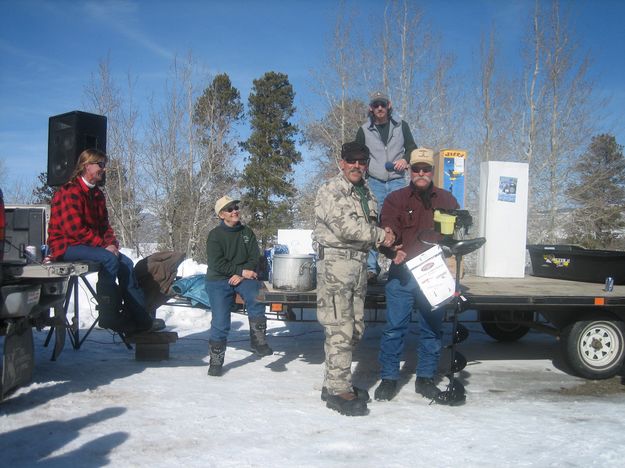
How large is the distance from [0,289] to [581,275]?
6.28m

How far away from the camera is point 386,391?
16.1ft

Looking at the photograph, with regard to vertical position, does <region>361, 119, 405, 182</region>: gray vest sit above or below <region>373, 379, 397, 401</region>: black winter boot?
above

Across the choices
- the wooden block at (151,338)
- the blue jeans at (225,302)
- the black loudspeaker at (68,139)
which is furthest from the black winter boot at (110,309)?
the black loudspeaker at (68,139)

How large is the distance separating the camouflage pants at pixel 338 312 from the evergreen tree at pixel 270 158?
2323 cm

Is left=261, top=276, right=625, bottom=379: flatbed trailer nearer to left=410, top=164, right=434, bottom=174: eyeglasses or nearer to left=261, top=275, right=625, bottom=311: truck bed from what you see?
left=261, top=275, right=625, bottom=311: truck bed

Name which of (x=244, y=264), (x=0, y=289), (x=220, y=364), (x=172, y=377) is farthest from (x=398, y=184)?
(x=0, y=289)

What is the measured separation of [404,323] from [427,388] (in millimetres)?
627

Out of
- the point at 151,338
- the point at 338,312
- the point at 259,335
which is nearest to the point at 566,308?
the point at 338,312

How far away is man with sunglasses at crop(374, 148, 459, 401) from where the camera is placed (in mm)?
4922

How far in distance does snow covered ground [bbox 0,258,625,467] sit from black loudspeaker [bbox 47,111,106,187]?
239cm

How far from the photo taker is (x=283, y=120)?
31.2 meters

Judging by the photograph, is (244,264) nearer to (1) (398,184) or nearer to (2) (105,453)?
(1) (398,184)

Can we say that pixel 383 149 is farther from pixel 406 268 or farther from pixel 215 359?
pixel 215 359

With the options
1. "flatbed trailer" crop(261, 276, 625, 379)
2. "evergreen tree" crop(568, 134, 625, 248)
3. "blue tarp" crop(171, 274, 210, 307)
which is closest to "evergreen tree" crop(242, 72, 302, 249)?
"evergreen tree" crop(568, 134, 625, 248)
